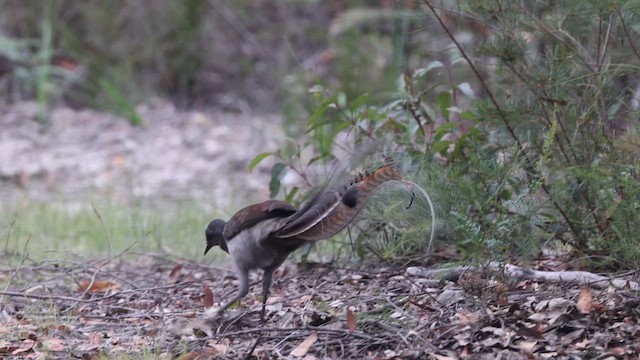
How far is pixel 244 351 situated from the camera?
412 cm

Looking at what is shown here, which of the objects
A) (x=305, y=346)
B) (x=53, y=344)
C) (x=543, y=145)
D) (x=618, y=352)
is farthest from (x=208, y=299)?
(x=618, y=352)

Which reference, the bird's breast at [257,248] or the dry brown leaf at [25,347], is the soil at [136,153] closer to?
the bird's breast at [257,248]

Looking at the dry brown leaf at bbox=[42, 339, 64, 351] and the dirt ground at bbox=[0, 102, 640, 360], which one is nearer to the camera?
the dirt ground at bbox=[0, 102, 640, 360]

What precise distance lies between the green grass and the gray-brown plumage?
1.71 meters

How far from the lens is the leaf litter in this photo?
4.00 metres

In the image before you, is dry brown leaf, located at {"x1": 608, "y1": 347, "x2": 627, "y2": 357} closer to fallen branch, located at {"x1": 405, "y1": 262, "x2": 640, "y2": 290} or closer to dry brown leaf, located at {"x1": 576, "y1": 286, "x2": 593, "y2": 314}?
dry brown leaf, located at {"x1": 576, "y1": 286, "x2": 593, "y2": 314}

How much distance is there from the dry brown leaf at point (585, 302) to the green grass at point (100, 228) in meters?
2.92

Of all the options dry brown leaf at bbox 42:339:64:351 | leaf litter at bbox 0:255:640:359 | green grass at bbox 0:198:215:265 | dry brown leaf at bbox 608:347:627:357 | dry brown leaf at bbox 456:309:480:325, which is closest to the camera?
dry brown leaf at bbox 608:347:627:357

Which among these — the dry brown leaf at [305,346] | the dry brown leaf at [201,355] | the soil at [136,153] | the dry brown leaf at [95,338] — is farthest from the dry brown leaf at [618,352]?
the soil at [136,153]

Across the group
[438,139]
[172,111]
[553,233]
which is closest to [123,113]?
[172,111]

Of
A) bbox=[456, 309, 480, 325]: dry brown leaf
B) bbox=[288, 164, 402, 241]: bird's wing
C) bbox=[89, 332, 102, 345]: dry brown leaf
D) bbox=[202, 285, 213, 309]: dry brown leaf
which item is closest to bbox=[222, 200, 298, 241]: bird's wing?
bbox=[288, 164, 402, 241]: bird's wing

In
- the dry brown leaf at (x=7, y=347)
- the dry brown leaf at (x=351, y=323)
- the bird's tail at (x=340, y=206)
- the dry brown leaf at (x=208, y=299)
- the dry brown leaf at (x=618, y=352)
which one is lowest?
the dry brown leaf at (x=208, y=299)

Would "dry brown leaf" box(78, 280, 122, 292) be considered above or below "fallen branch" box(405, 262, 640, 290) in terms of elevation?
below

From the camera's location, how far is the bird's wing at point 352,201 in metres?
4.04
